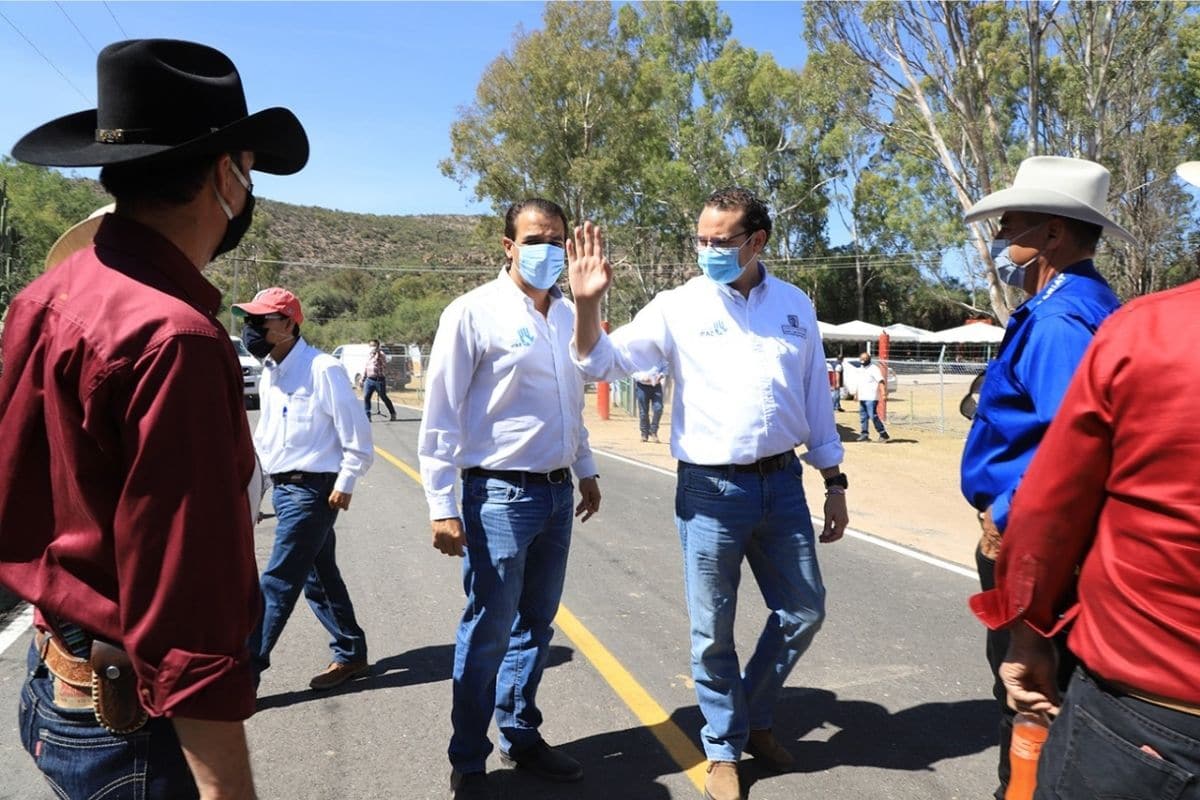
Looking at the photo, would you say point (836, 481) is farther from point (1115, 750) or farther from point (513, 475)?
point (1115, 750)

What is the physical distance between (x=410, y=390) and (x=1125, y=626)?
36359 mm

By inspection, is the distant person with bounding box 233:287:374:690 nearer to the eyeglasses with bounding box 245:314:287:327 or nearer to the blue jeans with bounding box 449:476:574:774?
the eyeglasses with bounding box 245:314:287:327

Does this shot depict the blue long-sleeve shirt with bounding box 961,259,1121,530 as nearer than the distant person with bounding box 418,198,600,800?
Yes

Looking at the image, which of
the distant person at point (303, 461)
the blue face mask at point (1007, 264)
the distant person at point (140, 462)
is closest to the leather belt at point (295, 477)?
the distant person at point (303, 461)

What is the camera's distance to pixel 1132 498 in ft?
6.24

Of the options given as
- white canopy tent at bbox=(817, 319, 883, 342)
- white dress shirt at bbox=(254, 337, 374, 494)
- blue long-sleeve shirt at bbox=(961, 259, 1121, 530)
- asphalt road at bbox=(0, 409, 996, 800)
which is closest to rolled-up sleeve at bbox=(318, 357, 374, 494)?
white dress shirt at bbox=(254, 337, 374, 494)

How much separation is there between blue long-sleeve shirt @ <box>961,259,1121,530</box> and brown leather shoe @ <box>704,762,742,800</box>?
152 cm

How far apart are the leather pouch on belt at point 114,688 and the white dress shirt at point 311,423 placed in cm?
330

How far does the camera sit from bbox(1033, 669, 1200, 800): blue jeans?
5.87 ft

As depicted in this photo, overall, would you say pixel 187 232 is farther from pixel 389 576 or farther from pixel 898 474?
pixel 898 474

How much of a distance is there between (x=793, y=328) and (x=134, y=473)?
306cm

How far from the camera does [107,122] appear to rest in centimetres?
177

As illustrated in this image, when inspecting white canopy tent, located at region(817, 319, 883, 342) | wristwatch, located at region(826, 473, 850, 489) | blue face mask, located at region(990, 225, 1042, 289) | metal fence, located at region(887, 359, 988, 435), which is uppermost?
blue face mask, located at region(990, 225, 1042, 289)

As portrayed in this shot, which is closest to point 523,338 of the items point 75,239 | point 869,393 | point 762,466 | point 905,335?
point 762,466
